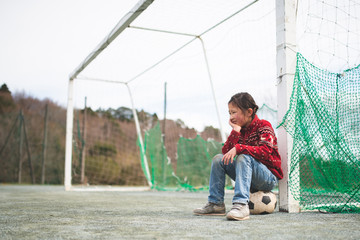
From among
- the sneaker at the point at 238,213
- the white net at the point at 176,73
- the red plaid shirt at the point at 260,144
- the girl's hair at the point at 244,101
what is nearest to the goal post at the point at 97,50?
the white net at the point at 176,73

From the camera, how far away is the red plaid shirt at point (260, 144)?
2.43m

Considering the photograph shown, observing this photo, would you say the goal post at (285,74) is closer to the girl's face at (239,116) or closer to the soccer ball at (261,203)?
the soccer ball at (261,203)

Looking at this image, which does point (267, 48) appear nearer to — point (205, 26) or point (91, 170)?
point (205, 26)

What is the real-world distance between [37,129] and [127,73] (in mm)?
8229

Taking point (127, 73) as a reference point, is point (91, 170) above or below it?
below

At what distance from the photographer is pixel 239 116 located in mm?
2645

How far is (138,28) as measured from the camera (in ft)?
17.4

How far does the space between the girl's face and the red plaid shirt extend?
0.04 metres

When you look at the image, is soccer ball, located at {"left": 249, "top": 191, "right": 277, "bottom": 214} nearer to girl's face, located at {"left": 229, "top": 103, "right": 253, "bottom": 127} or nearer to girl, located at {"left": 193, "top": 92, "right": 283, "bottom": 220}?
girl, located at {"left": 193, "top": 92, "right": 283, "bottom": 220}

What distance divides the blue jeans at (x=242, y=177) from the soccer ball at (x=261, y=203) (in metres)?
0.05

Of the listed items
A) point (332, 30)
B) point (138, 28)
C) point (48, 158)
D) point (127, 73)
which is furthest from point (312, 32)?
point (48, 158)

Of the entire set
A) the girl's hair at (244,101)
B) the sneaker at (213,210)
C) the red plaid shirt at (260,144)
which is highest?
the girl's hair at (244,101)

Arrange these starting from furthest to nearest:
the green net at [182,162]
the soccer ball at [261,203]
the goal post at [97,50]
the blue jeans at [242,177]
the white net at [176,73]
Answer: the green net at [182,162], the white net at [176,73], the goal post at [97,50], the soccer ball at [261,203], the blue jeans at [242,177]

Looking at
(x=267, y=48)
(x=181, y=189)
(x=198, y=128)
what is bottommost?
(x=181, y=189)
